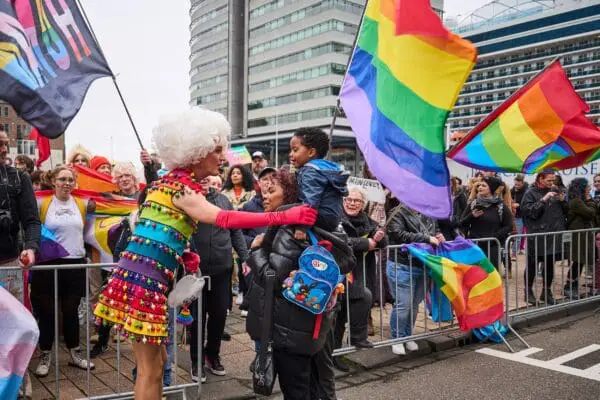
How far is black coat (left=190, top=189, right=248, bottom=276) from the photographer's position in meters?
4.47

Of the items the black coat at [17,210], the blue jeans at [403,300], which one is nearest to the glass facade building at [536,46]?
the blue jeans at [403,300]

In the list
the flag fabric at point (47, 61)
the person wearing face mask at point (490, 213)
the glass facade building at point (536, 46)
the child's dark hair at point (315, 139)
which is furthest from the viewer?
the glass facade building at point (536, 46)

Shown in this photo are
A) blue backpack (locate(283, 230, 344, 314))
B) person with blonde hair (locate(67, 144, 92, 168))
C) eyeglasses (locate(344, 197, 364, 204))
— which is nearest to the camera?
blue backpack (locate(283, 230, 344, 314))

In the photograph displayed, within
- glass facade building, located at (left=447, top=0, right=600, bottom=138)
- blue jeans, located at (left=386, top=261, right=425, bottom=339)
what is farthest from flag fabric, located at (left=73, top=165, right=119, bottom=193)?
glass facade building, located at (left=447, top=0, right=600, bottom=138)

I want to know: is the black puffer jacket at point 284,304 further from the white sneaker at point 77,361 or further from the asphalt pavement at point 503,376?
the white sneaker at point 77,361

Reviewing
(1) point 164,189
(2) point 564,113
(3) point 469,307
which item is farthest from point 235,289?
(1) point 164,189

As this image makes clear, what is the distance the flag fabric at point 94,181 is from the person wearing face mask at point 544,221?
563 cm

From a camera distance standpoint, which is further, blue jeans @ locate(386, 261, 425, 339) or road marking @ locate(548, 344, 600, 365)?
blue jeans @ locate(386, 261, 425, 339)

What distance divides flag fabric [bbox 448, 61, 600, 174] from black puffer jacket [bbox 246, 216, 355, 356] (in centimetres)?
357

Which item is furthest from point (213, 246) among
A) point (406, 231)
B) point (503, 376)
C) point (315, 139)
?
point (503, 376)

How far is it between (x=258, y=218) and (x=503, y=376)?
11.1ft

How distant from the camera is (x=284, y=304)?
2920 mm

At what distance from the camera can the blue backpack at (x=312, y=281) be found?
9.29ft

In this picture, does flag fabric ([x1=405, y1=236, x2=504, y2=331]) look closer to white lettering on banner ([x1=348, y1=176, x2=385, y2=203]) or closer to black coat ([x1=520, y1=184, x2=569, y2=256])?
white lettering on banner ([x1=348, y1=176, x2=385, y2=203])
